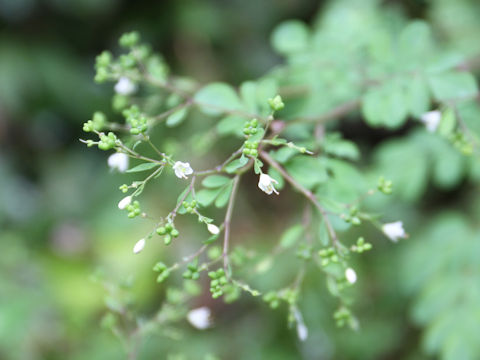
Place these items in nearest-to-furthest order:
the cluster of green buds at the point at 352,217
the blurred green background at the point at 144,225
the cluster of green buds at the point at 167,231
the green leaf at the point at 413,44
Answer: the cluster of green buds at the point at 167,231 < the cluster of green buds at the point at 352,217 < the green leaf at the point at 413,44 < the blurred green background at the point at 144,225

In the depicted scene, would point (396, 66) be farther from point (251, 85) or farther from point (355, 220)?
point (355, 220)

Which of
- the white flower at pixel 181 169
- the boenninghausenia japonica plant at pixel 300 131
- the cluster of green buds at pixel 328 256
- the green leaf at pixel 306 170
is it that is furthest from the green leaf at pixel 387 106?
the white flower at pixel 181 169

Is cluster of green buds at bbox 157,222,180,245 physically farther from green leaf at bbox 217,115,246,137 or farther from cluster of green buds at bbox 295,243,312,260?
green leaf at bbox 217,115,246,137

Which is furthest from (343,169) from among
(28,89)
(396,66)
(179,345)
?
(28,89)

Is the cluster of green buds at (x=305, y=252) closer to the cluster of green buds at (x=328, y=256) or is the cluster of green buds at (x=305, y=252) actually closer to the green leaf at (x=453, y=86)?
the cluster of green buds at (x=328, y=256)

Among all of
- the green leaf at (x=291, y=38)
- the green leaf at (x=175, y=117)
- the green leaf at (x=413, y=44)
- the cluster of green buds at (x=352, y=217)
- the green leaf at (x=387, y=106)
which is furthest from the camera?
the green leaf at (x=291, y=38)

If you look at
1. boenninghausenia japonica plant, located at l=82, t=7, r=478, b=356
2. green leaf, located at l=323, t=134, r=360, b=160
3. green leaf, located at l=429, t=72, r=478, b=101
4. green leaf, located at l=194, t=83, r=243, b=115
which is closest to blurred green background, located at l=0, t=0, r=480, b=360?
boenninghausenia japonica plant, located at l=82, t=7, r=478, b=356
